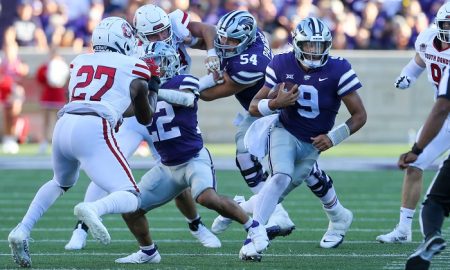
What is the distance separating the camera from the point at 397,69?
18359mm

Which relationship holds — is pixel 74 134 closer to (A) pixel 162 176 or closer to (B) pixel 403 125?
(A) pixel 162 176

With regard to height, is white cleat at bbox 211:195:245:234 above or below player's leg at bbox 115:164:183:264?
below

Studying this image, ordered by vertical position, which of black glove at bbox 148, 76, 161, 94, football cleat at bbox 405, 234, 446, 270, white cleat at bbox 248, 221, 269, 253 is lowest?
white cleat at bbox 248, 221, 269, 253

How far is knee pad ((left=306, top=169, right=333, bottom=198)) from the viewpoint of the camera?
25.3 feet

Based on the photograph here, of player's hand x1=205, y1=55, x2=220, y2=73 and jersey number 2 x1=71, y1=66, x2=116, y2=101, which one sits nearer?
jersey number 2 x1=71, y1=66, x2=116, y2=101

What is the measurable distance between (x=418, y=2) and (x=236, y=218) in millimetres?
13306

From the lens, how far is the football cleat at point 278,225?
7.38 metres

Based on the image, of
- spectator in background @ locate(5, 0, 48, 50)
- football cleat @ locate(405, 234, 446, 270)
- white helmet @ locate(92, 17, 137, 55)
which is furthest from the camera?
spectator in background @ locate(5, 0, 48, 50)

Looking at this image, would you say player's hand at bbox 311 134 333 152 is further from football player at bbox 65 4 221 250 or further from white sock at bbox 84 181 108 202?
white sock at bbox 84 181 108 202

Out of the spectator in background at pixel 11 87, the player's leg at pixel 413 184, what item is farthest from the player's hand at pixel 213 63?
the spectator in background at pixel 11 87

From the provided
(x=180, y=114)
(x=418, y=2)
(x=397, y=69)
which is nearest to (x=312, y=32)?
(x=180, y=114)

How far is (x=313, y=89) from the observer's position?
725cm

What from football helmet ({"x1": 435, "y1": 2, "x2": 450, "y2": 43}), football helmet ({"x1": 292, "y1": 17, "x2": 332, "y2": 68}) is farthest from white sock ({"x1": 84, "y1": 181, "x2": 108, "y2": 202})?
football helmet ({"x1": 435, "y1": 2, "x2": 450, "y2": 43})

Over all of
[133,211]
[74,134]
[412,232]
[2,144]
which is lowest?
[2,144]
